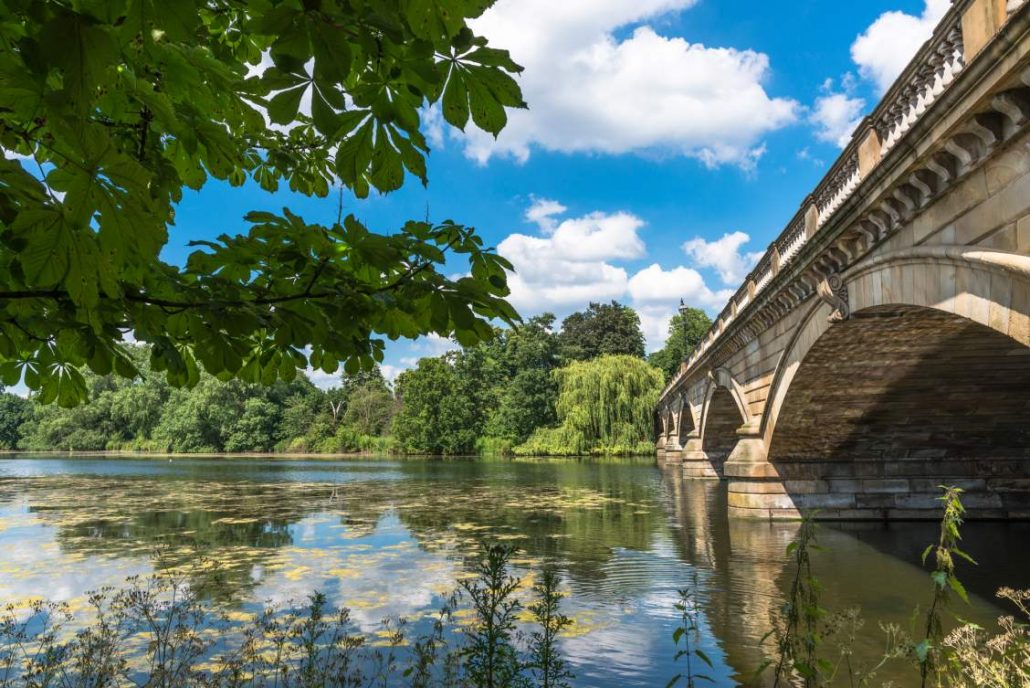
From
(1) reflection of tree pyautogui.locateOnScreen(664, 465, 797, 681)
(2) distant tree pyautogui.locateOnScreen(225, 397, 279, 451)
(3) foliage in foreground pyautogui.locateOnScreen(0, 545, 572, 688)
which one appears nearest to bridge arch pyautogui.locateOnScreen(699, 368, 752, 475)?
(1) reflection of tree pyautogui.locateOnScreen(664, 465, 797, 681)

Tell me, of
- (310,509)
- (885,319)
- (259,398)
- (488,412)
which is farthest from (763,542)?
(259,398)

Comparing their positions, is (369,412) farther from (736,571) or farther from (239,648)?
(239,648)

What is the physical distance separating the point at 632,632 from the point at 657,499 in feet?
44.4

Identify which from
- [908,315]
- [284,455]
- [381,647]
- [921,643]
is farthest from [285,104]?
[284,455]

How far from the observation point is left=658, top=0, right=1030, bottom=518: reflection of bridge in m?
Answer: 5.47

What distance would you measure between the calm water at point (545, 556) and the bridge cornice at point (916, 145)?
454 centimetres

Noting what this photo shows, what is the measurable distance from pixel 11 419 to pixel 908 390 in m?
108

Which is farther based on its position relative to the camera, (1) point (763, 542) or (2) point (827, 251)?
(1) point (763, 542)

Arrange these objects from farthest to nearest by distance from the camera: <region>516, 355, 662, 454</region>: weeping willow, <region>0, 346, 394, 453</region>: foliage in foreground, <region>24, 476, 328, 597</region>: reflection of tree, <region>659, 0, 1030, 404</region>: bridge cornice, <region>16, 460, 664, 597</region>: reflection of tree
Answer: <region>0, 346, 394, 453</region>: foliage in foreground
<region>516, 355, 662, 454</region>: weeping willow
<region>16, 460, 664, 597</region>: reflection of tree
<region>24, 476, 328, 597</region>: reflection of tree
<region>659, 0, 1030, 404</region>: bridge cornice

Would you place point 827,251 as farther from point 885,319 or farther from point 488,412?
point 488,412

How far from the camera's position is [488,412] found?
66562 mm

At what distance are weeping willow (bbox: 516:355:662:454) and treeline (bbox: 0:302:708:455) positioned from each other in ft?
0.26

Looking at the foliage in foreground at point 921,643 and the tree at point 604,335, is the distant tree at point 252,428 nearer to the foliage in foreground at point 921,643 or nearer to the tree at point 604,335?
the tree at point 604,335

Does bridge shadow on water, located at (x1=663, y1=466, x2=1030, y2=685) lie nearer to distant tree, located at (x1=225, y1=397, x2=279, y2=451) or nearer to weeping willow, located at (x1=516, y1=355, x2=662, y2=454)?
weeping willow, located at (x1=516, y1=355, x2=662, y2=454)
